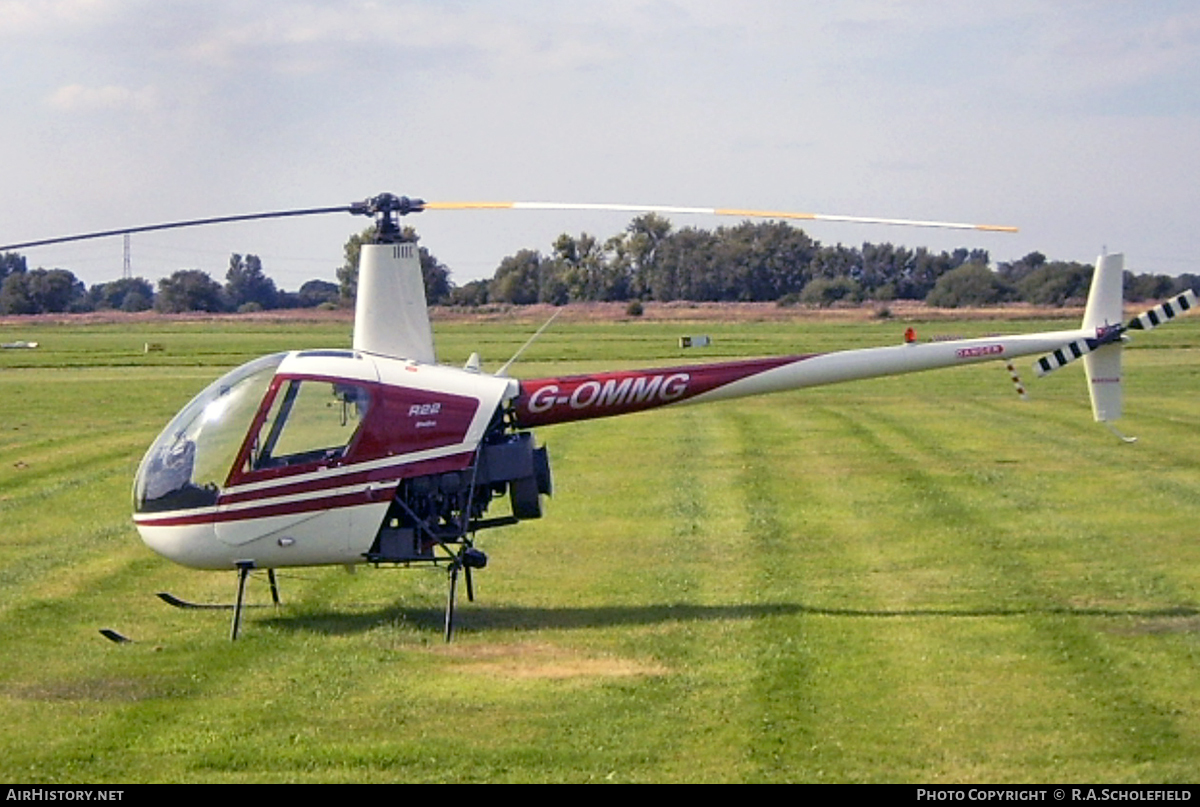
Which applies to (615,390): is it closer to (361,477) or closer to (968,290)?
(361,477)

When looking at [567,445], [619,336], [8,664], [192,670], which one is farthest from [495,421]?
[619,336]

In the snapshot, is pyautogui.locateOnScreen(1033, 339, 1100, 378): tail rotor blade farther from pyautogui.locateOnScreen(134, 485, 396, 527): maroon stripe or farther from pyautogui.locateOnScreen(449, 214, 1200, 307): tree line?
pyautogui.locateOnScreen(449, 214, 1200, 307): tree line

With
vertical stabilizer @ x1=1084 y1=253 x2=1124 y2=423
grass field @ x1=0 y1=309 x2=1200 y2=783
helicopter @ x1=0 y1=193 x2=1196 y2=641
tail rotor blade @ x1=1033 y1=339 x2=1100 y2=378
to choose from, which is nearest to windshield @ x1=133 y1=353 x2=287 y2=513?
helicopter @ x1=0 y1=193 x2=1196 y2=641

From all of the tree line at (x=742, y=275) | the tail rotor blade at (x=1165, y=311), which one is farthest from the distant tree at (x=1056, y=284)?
the tail rotor blade at (x=1165, y=311)

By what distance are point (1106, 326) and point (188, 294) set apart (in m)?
114

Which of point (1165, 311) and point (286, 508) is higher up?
point (1165, 311)

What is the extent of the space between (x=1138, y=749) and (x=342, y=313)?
76964 millimetres

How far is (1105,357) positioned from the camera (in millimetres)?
15383

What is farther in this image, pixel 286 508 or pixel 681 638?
pixel 286 508

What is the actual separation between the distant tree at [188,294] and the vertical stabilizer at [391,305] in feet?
370

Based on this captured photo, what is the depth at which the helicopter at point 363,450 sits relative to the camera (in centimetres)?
1293

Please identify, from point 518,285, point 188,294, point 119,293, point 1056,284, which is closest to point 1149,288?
point 1056,284

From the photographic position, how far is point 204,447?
12961mm

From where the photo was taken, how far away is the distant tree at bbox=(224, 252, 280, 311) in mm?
139250
